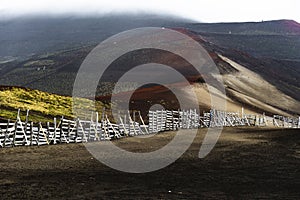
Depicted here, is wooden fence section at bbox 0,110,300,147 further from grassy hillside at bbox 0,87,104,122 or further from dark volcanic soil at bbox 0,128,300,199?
grassy hillside at bbox 0,87,104,122

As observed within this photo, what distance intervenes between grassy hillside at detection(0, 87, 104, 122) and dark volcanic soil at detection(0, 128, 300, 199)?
21.0 meters

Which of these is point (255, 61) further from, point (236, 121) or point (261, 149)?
point (261, 149)

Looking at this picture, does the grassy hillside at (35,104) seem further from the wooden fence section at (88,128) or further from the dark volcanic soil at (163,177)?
the dark volcanic soil at (163,177)

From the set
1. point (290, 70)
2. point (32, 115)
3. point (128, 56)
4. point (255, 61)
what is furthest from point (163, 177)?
point (290, 70)

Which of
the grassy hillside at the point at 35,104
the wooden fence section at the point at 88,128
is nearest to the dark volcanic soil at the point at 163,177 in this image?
the wooden fence section at the point at 88,128

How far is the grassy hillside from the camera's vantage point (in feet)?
139

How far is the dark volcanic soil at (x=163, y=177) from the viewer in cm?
1209

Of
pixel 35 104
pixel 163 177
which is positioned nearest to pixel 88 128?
pixel 163 177

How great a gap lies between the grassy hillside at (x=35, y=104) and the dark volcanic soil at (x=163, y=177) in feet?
69.0

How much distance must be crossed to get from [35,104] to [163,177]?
124 ft

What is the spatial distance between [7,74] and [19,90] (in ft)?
268

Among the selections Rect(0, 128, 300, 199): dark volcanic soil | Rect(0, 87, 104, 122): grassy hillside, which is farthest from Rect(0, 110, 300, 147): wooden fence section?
Rect(0, 87, 104, 122): grassy hillside

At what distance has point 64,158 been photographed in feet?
64.3

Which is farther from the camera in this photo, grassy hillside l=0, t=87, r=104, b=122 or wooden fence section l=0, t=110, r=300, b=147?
grassy hillside l=0, t=87, r=104, b=122
